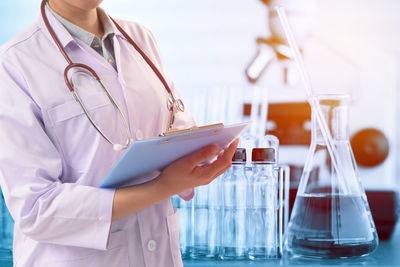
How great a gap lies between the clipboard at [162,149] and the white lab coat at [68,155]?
2.5 inches

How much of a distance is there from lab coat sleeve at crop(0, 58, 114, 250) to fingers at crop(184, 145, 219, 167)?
15 centimetres

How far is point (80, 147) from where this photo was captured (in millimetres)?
847

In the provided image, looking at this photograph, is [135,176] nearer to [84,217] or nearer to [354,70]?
[84,217]

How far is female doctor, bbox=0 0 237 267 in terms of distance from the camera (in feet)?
2.59

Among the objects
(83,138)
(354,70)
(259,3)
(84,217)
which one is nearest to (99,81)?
(83,138)

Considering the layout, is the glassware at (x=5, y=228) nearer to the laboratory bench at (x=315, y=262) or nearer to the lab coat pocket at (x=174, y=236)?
the laboratory bench at (x=315, y=262)

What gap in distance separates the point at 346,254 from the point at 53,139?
77 cm

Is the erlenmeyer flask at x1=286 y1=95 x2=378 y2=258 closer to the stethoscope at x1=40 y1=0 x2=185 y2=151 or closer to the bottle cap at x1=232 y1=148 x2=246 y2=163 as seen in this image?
the bottle cap at x1=232 y1=148 x2=246 y2=163

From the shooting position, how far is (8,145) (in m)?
0.79

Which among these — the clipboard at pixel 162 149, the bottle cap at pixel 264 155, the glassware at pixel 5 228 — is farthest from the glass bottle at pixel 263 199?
the glassware at pixel 5 228

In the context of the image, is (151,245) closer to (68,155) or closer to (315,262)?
(68,155)

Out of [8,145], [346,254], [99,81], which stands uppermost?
[99,81]

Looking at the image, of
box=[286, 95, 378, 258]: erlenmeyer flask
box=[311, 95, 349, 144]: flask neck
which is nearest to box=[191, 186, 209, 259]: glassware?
box=[286, 95, 378, 258]: erlenmeyer flask

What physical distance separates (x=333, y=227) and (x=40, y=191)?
73 cm
